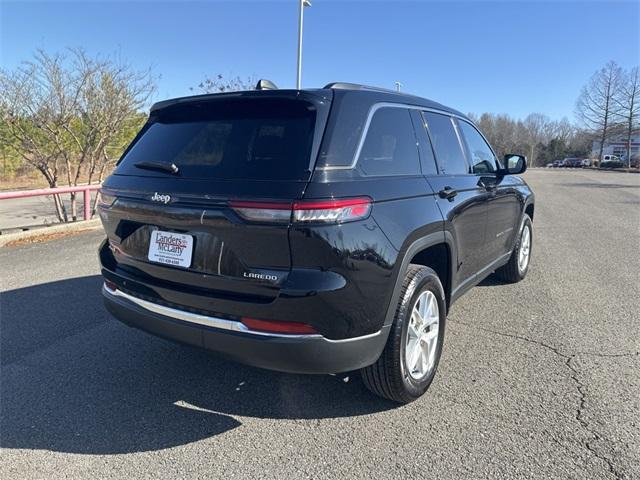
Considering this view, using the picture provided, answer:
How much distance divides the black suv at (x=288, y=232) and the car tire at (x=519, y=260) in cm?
248

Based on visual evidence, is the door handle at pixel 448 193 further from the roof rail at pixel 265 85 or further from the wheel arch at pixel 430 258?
the roof rail at pixel 265 85

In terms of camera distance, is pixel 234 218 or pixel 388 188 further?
pixel 388 188

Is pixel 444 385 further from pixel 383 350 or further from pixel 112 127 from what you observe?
pixel 112 127

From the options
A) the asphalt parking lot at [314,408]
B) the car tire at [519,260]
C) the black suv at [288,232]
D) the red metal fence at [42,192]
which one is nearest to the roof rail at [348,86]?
the black suv at [288,232]

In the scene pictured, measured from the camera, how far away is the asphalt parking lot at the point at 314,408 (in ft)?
7.82

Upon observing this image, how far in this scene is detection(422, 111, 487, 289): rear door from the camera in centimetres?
331

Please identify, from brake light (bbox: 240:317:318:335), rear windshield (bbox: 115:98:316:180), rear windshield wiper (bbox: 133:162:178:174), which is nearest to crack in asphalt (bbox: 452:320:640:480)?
brake light (bbox: 240:317:318:335)

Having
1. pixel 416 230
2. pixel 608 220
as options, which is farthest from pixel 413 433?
pixel 608 220

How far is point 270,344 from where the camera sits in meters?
2.32

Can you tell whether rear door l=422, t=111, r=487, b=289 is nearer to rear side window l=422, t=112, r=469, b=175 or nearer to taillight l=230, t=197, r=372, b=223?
rear side window l=422, t=112, r=469, b=175

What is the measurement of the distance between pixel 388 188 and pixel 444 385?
4.82 feet

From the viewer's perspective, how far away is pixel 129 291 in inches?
112

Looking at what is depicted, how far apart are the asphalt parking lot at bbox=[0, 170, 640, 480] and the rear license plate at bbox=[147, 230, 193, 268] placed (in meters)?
0.95

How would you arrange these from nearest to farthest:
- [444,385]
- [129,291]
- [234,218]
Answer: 1. [234,218]
2. [129,291]
3. [444,385]
